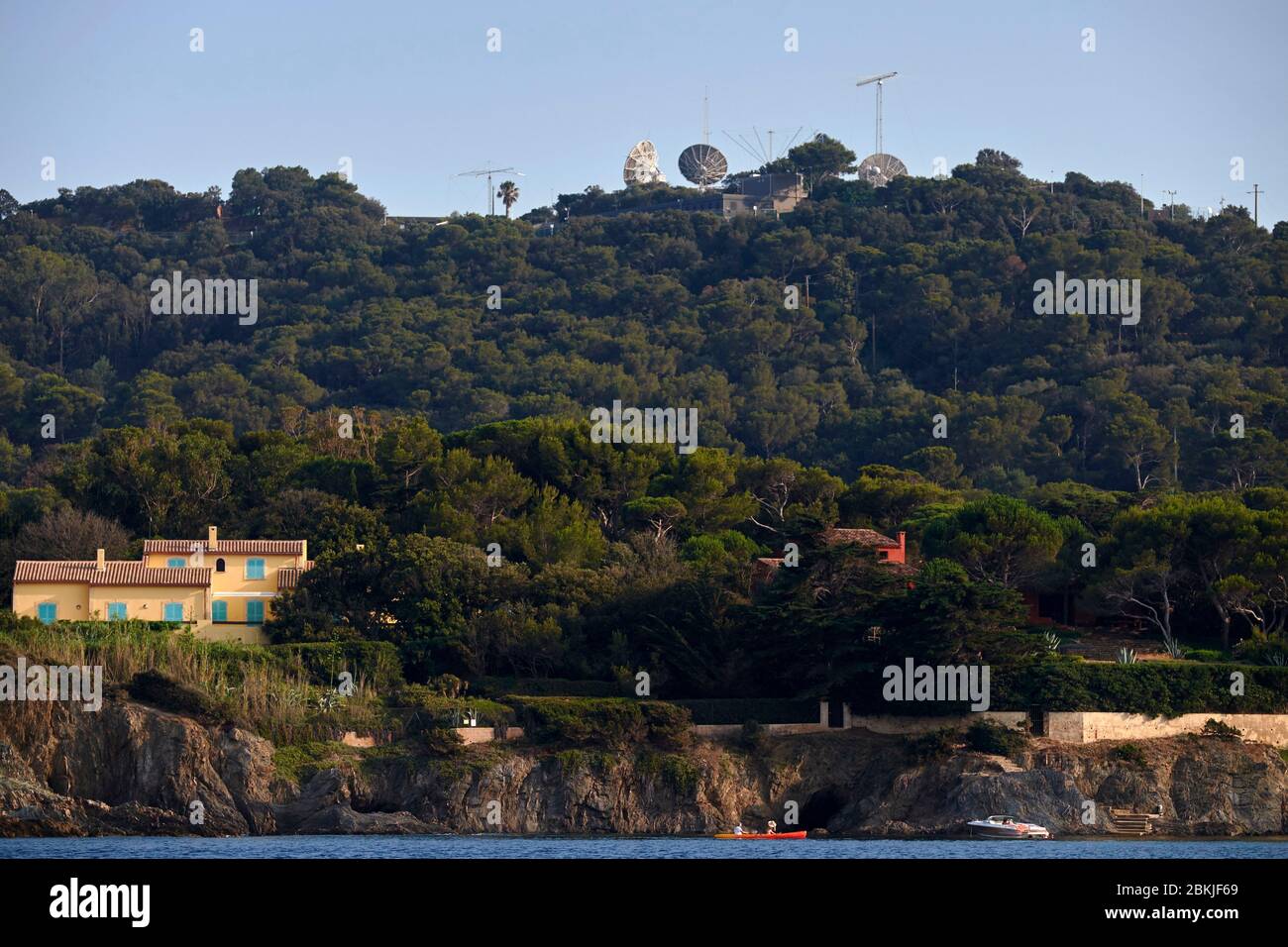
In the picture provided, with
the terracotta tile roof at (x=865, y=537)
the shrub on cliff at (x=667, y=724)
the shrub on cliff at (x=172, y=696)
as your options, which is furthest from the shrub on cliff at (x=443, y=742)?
the terracotta tile roof at (x=865, y=537)

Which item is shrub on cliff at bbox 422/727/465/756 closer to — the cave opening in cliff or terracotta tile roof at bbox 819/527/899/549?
the cave opening in cliff

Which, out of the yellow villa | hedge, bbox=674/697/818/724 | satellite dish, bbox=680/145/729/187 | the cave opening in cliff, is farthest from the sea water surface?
satellite dish, bbox=680/145/729/187

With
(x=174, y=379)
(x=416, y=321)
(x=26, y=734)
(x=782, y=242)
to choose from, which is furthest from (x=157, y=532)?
(x=782, y=242)

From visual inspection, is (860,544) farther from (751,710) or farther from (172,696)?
(172,696)

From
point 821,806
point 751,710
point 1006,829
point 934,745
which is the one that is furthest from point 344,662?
point 1006,829

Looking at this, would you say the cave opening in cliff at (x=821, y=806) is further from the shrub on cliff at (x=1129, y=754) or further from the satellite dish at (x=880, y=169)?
the satellite dish at (x=880, y=169)

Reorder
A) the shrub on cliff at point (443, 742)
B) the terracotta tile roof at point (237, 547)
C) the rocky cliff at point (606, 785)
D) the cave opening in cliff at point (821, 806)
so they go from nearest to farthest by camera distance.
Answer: the rocky cliff at point (606, 785)
the shrub on cliff at point (443, 742)
the cave opening in cliff at point (821, 806)
the terracotta tile roof at point (237, 547)
